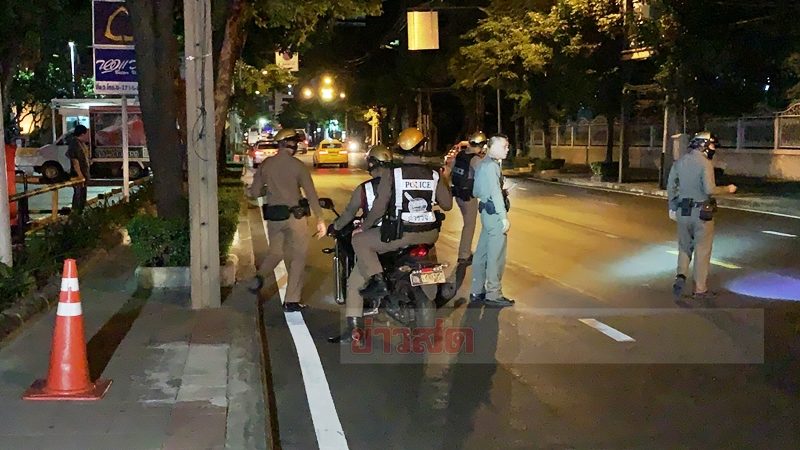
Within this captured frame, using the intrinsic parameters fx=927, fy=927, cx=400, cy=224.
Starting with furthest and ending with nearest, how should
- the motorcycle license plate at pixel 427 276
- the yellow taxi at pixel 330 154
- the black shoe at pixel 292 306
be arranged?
the yellow taxi at pixel 330 154
the black shoe at pixel 292 306
the motorcycle license plate at pixel 427 276

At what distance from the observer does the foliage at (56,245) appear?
8693 mm

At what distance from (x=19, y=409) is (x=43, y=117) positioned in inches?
2055

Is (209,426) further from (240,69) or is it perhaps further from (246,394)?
(240,69)

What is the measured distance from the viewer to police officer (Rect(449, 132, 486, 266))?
10.5 metres

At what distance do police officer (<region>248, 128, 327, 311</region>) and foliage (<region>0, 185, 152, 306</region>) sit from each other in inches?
93.2

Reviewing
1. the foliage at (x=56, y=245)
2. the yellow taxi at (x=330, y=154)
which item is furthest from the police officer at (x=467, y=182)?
the yellow taxi at (x=330, y=154)

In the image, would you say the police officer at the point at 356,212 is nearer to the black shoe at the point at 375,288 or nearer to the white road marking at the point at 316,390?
the black shoe at the point at 375,288

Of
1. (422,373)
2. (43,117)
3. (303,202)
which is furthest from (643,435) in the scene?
(43,117)

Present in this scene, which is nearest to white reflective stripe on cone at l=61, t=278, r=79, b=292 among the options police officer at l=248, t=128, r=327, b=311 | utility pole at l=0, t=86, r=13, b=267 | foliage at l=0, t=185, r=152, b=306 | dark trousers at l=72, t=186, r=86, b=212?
foliage at l=0, t=185, r=152, b=306

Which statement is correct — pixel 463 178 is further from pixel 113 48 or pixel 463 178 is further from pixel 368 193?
pixel 113 48

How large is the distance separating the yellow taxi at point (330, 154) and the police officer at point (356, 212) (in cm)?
3952

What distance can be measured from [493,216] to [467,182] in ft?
2.65

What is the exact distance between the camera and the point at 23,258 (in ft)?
33.2

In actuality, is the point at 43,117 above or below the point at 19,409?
above
